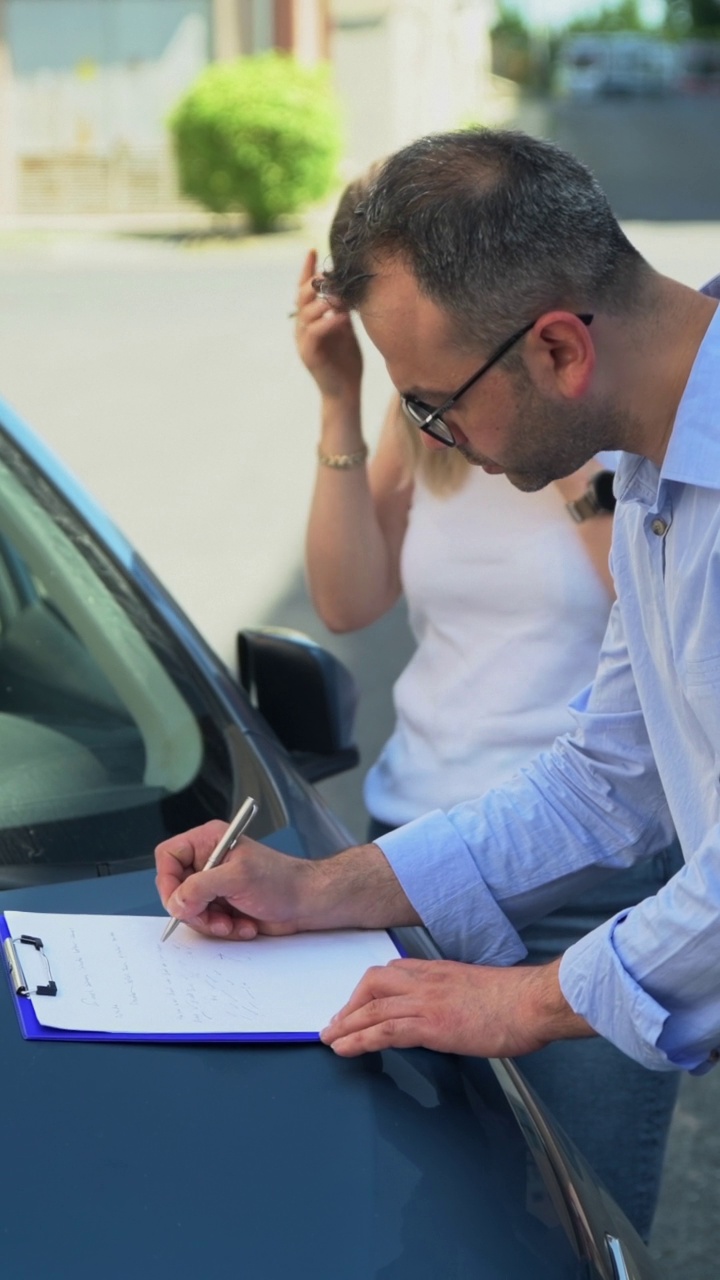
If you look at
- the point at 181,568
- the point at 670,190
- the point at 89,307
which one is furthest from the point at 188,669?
the point at 670,190

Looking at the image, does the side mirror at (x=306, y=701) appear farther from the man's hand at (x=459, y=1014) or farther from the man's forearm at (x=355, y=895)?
the man's hand at (x=459, y=1014)

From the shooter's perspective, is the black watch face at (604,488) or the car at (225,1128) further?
the black watch face at (604,488)

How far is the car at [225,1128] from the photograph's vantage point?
1241mm

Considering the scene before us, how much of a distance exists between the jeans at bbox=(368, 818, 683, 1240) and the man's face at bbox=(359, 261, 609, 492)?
2.18 ft

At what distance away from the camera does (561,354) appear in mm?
1430

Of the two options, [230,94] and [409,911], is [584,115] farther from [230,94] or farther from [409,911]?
[409,911]

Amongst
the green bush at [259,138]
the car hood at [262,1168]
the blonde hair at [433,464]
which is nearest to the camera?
the car hood at [262,1168]

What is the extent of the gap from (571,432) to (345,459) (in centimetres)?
93

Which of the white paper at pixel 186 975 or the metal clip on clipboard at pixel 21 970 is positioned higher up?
the metal clip on clipboard at pixel 21 970

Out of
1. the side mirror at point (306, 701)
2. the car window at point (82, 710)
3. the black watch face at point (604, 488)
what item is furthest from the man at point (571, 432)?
the side mirror at point (306, 701)

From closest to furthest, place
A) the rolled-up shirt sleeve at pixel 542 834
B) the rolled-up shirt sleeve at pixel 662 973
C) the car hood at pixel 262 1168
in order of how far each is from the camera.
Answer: the car hood at pixel 262 1168
the rolled-up shirt sleeve at pixel 662 973
the rolled-up shirt sleeve at pixel 542 834

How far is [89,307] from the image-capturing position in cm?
1368

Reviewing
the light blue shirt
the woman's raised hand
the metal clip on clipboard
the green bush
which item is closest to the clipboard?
the metal clip on clipboard

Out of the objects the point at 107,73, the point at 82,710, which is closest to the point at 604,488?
the point at 82,710
